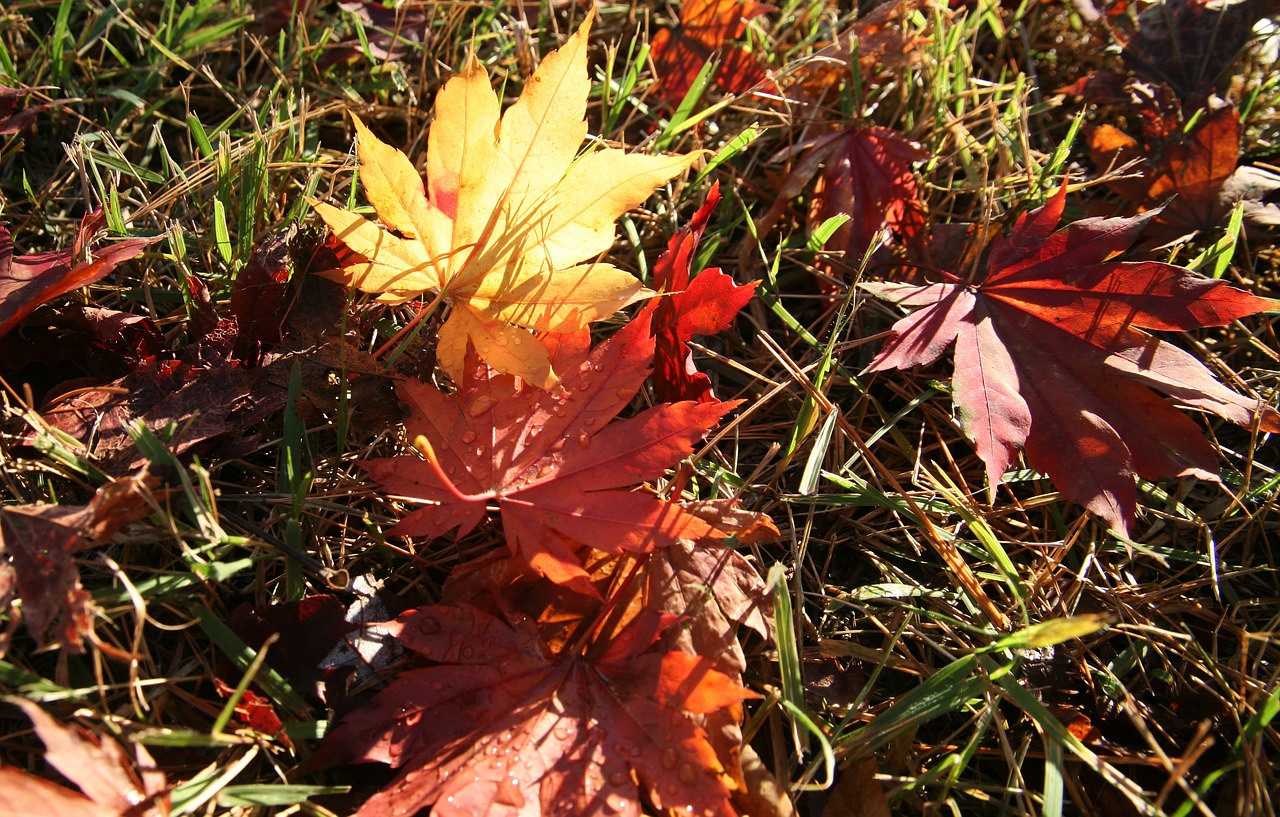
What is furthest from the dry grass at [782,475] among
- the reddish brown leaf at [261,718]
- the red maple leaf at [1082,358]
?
the red maple leaf at [1082,358]

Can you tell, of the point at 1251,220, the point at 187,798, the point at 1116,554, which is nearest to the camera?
the point at 187,798

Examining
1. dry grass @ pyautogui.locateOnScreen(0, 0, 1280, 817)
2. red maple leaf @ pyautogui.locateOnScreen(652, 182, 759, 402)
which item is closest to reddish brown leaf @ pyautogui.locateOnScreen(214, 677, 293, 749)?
dry grass @ pyautogui.locateOnScreen(0, 0, 1280, 817)

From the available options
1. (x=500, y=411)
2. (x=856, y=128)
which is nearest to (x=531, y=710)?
(x=500, y=411)

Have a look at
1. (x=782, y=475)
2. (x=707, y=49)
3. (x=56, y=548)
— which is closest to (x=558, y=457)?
(x=782, y=475)

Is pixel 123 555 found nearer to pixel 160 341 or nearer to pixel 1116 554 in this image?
pixel 160 341

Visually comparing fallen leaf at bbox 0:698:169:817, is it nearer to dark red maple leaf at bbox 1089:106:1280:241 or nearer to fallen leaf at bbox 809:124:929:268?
fallen leaf at bbox 809:124:929:268
